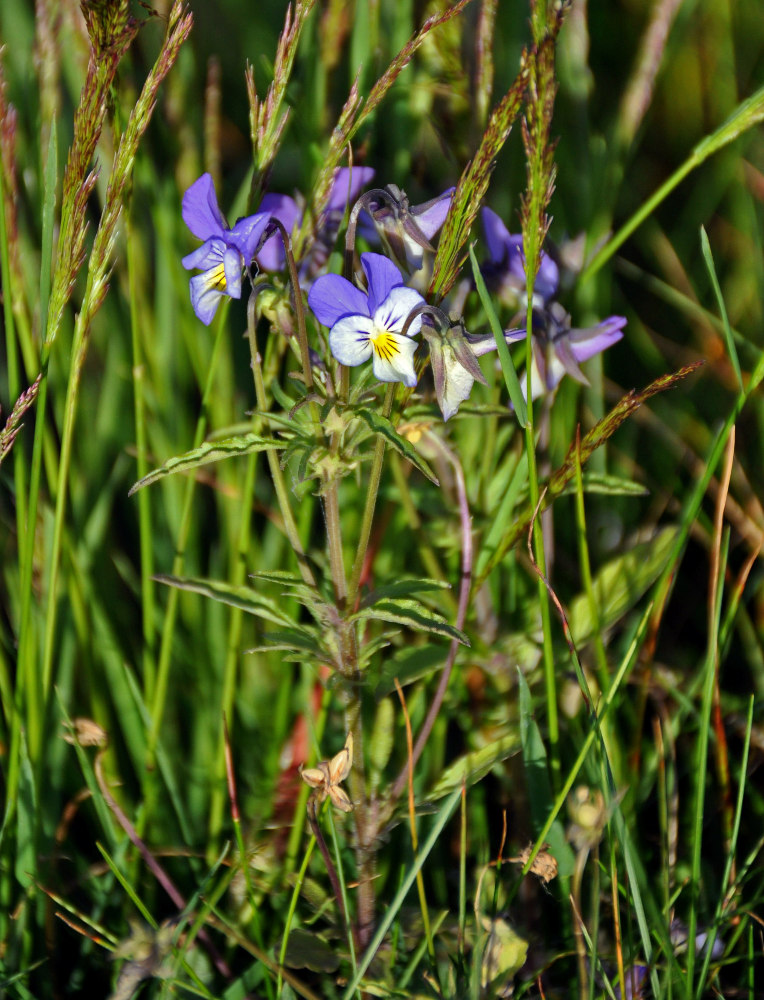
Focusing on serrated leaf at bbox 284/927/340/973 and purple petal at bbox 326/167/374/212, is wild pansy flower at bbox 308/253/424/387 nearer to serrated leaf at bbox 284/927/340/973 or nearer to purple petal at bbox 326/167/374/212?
purple petal at bbox 326/167/374/212

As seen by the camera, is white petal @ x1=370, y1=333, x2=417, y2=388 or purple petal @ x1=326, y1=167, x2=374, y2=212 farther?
purple petal @ x1=326, y1=167, x2=374, y2=212

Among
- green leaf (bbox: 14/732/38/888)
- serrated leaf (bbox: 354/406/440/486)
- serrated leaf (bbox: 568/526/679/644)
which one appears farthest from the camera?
serrated leaf (bbox: 568/526/679/644)

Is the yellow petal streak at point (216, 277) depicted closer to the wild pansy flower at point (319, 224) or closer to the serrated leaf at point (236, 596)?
the wild pansy flower at point (319, 224)

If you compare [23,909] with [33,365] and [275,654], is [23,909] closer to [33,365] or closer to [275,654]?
[275,654]

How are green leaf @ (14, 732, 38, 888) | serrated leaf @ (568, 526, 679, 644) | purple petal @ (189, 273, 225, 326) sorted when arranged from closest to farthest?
purple petal @ (189, 273, 225, 326), green leaf @ (14, 732, 38, 888), serrated leaf @ (568, 526, 679, 644)

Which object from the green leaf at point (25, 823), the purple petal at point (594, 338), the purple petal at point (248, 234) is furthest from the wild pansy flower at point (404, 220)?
the green leaf at point (25, 823)

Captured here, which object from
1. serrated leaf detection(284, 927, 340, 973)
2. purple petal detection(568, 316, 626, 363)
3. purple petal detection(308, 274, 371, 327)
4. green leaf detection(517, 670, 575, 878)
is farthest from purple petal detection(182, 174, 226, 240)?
serrated leaf detection(284, 927, 340, 973)

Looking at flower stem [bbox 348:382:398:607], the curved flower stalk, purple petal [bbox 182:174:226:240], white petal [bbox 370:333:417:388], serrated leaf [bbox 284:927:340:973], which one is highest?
purple petal [bbox 182:174:226:240]

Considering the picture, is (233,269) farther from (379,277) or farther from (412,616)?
(412,616)
